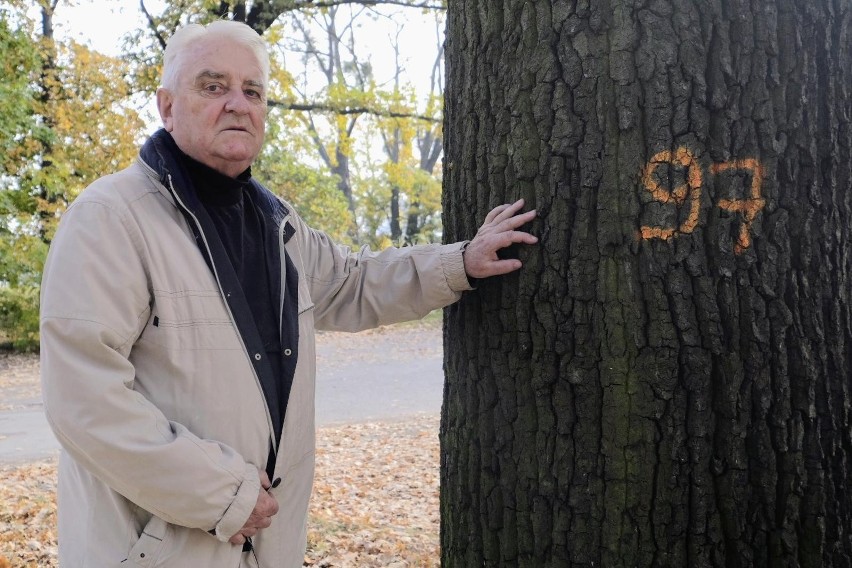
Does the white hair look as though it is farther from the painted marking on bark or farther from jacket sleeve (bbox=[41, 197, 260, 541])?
the painted marking on bark

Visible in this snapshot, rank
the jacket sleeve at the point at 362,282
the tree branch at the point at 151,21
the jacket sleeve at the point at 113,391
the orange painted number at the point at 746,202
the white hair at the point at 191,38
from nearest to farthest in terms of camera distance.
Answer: the jacket sleeve at the point at 113,391 < the orange painted number at the point at 746,202 < the white hair at the point at 191,38 < the jacket sleeve at the point at 362,282 < the tree branch at the point at 151,21

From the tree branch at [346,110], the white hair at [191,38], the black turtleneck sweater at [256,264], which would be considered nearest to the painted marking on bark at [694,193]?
the black turtleneck sweater at [256,264]

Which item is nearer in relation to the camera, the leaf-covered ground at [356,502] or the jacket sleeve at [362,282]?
the jacket sleeve at [362,282]

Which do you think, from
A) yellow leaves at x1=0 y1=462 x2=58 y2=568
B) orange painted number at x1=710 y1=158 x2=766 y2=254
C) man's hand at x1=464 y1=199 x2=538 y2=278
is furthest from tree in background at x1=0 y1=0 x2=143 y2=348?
orange painted number at x1=710 y1=158 x2=766 y2=254

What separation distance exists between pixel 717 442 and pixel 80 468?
1.82 m

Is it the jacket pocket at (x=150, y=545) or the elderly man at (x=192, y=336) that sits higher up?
the elderly man at (x=192, y=336)

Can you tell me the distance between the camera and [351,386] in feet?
38.5

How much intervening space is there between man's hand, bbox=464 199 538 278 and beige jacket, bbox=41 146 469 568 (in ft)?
2.16

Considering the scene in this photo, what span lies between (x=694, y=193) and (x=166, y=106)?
1.67 metres

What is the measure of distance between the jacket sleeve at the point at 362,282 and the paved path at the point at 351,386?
6.09m

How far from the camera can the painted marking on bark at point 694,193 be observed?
2.07m

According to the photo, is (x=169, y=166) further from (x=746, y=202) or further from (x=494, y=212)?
(x=746, y=202)

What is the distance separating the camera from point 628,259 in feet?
7.00

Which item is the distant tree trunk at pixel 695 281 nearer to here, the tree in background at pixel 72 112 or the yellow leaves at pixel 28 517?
the yellow leaves at pixel 28 517
